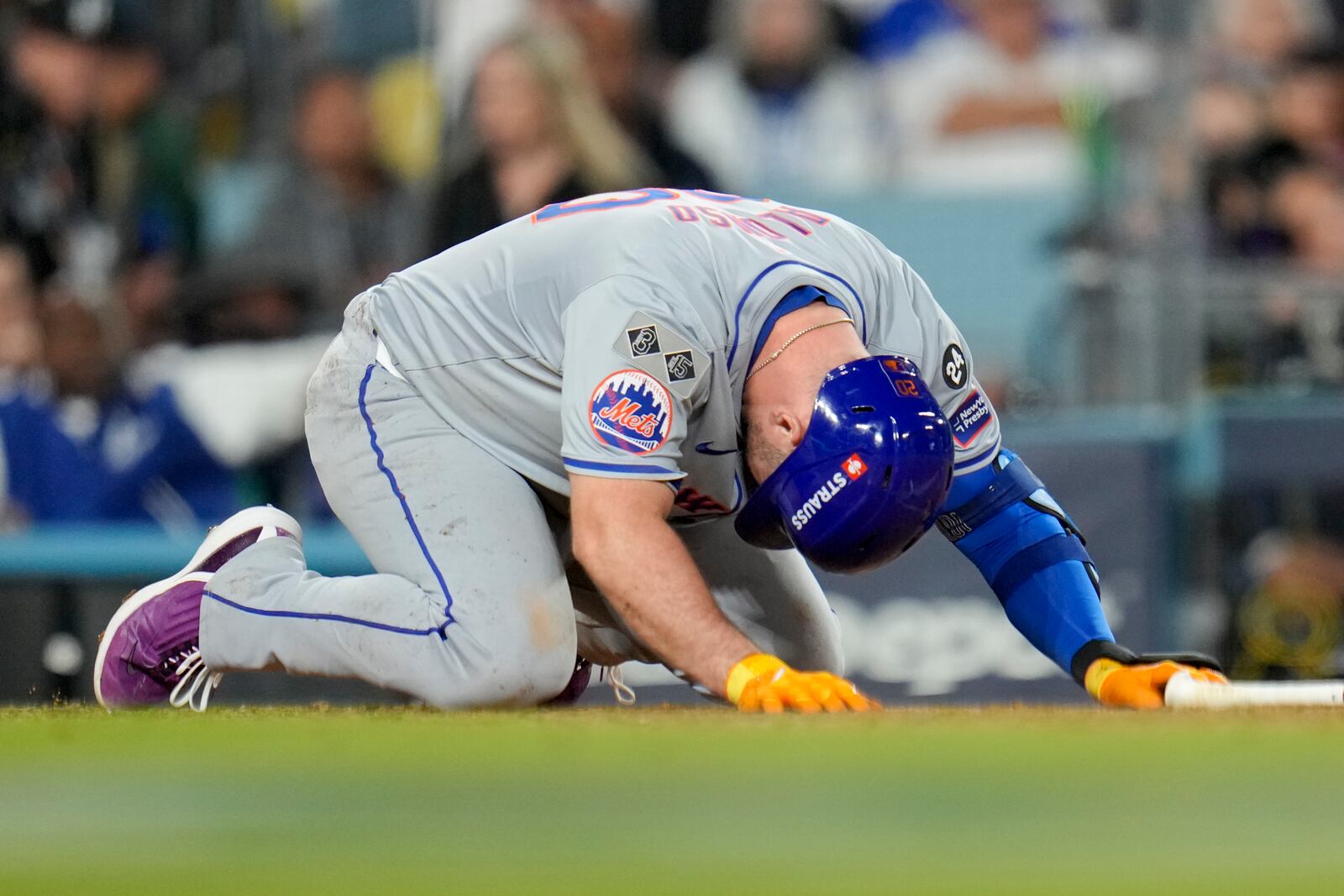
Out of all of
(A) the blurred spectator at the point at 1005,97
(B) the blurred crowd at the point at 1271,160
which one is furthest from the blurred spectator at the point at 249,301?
(B) the blurred crowd at the point at 1271,160

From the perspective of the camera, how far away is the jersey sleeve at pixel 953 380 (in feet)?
13.9

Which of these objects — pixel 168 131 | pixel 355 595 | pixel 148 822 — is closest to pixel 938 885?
pixel 148 822

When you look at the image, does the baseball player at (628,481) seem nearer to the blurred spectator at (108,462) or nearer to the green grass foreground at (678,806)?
the green grass foreground at (678,806)

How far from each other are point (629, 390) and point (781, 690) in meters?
0.68

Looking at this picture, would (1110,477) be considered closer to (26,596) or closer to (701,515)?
(701,515)

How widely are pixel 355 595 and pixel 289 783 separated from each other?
5.32 ft

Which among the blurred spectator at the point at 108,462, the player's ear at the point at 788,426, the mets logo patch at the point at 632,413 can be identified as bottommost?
the blurred spectator at the point at 108,462

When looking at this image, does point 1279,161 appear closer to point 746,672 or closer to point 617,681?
point 617,681

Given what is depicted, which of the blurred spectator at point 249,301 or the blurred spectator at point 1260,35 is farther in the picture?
the blurred spectator at point 1260,35

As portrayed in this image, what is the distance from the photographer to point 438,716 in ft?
12.7

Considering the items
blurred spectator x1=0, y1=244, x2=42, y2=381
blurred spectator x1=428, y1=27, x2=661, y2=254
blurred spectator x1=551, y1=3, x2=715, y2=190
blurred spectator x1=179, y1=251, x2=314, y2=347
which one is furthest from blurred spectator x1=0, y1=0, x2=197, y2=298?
blurred spectator x1=551, y1=3, x2=715, y2=190

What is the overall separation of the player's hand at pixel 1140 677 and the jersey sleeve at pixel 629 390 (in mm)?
1152

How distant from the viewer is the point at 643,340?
3.82m

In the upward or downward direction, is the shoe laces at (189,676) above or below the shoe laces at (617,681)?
above
